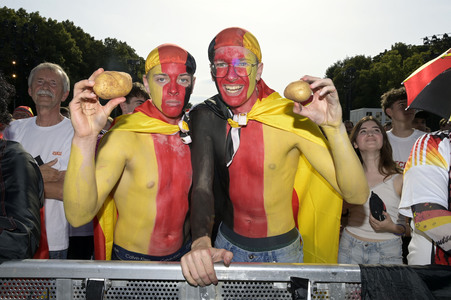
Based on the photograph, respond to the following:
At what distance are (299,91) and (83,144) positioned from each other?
3.73ft

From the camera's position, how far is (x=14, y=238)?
1.75 m

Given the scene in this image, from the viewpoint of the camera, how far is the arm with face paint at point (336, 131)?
211 centimetres

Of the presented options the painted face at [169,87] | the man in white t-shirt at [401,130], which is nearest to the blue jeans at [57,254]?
the painted face at [169,87]

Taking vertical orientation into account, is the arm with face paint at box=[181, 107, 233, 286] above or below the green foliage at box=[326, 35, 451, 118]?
below

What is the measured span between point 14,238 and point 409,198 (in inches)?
72.3

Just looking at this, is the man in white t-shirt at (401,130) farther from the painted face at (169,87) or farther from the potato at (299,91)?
the potato at (299,91)

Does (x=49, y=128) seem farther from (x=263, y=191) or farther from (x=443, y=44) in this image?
(x=443, y=44)

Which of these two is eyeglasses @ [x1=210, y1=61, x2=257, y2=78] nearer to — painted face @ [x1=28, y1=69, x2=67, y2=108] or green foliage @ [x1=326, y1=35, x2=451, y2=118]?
painted face @ [x1=28, y1=69, x2=67, y2=108]

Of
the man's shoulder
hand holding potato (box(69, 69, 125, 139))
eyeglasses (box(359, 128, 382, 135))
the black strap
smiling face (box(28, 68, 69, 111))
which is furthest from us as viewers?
eyeglasses (box(359, 128, 382, 135))

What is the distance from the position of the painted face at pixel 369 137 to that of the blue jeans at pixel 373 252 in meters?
0.92

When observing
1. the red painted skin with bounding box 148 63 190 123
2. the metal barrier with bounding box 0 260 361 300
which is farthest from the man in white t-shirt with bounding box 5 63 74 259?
the metal barrier with bounding box 0 260 361 300

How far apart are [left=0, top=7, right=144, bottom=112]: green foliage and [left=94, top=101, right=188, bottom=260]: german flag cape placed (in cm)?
2202

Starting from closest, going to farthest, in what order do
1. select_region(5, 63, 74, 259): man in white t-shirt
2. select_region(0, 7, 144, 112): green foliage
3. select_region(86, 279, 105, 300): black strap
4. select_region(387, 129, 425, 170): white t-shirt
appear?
select_region(86, 279, 105, 300): black strap, select_region(5, 63, 74, 259): man in white t-shirt, select_region(387, 129, 425, 170): white t-shirt, select_region(0, 7, 144, 112): green foliage

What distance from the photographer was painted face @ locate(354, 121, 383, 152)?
3.99 m
